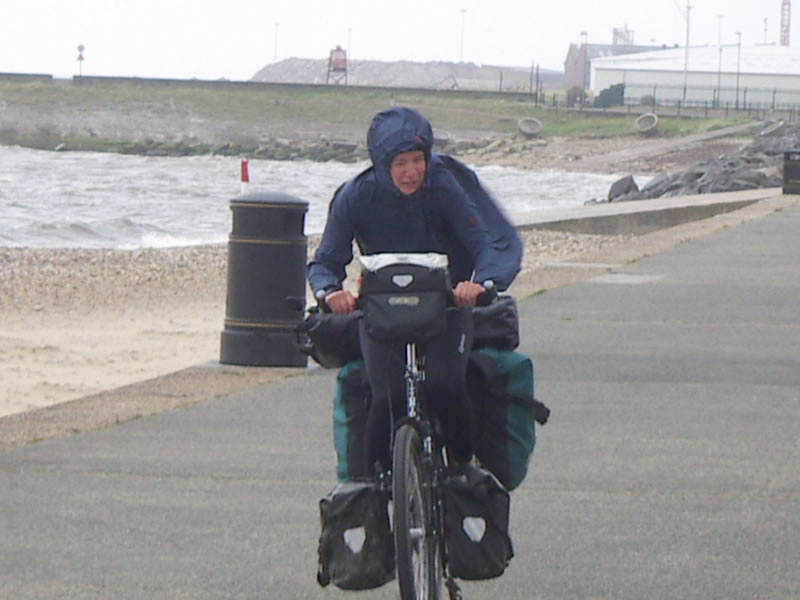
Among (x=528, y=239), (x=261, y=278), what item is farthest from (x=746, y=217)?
(x=261, y=278)

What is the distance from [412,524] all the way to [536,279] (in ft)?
36.8

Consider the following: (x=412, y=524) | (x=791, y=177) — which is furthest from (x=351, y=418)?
(x=791, y=177)

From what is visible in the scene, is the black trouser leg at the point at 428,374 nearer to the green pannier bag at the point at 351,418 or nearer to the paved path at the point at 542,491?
the green pannier bag at the point at 351,418

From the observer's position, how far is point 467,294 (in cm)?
500

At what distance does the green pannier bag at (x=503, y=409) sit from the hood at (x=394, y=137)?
64cm

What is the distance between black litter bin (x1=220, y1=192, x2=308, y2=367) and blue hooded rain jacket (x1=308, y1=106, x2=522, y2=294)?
5.31 m

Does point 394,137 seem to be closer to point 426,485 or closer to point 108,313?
point 426,485

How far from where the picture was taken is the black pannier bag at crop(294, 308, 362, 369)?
5207 millimetres

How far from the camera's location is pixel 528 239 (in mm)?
25531

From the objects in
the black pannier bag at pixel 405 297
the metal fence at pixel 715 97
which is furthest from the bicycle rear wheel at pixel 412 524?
the metal fence at pixel 715 97

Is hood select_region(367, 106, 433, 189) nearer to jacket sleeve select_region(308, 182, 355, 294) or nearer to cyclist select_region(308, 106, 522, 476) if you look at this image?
cyclist select_region(308, 106, 522, 476)

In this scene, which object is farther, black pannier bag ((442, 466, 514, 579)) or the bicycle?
black pannier bag ((442, 466, 514, 579))

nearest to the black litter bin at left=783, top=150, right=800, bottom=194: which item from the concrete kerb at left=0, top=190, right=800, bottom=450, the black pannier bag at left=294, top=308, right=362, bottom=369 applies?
the concrete kerb at left=0, top=190, right=800, bottom=450

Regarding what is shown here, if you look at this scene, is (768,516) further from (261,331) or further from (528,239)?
(528,239)
